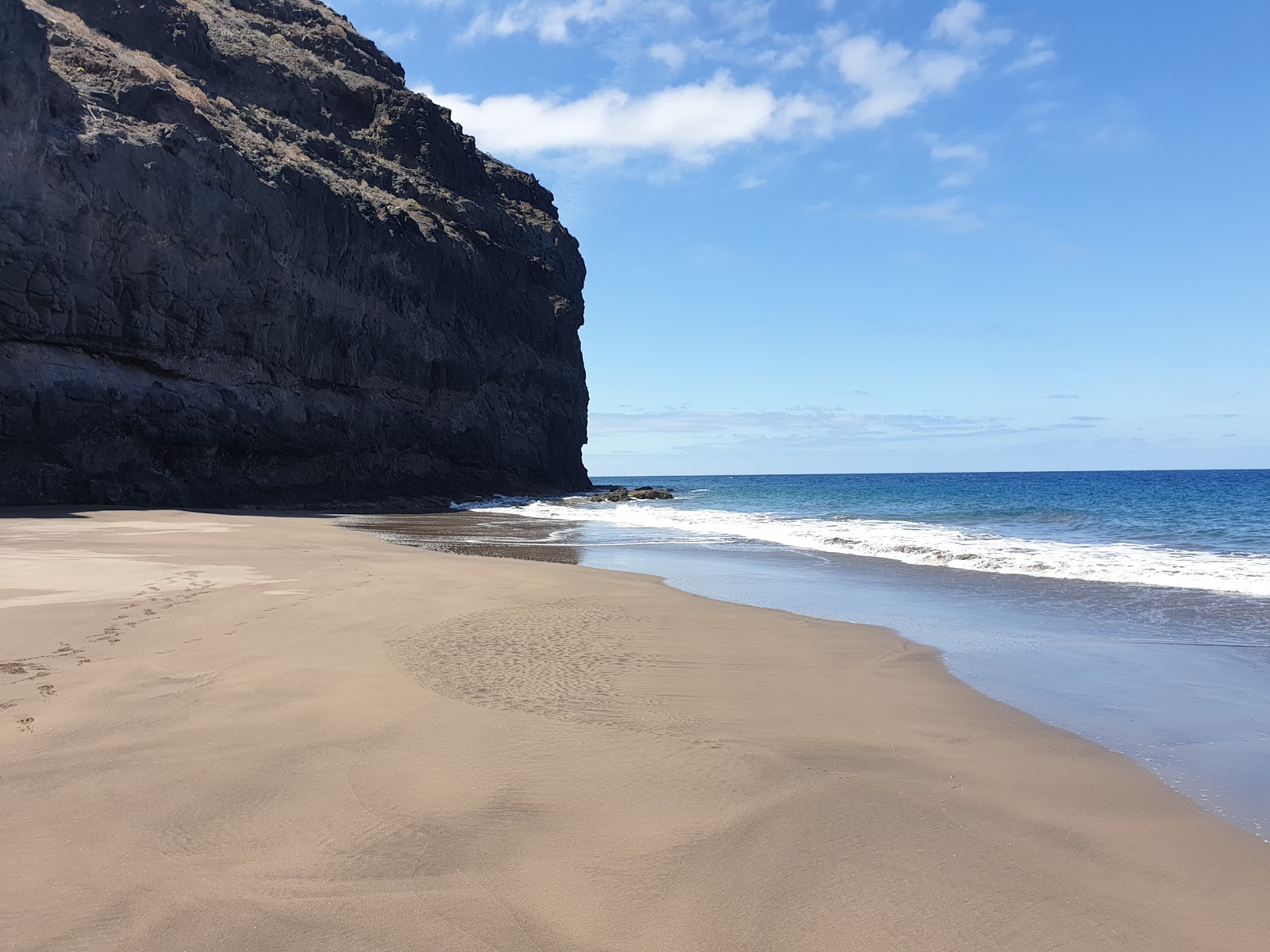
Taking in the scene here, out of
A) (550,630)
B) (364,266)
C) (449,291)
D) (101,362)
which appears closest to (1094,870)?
(550,630)

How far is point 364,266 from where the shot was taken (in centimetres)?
3612

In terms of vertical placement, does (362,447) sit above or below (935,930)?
above

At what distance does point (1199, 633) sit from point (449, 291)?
128 ft

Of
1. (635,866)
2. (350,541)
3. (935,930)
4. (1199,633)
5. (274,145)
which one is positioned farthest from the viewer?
(274,145)

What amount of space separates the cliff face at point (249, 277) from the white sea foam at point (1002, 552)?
15219 mm

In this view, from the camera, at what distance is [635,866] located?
9.57 feet

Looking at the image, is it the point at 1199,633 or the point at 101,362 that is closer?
the point at 1199,633

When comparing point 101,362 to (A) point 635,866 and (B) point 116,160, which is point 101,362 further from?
(A) point 635,866

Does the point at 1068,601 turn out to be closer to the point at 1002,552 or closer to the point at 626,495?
the point at 1002,552

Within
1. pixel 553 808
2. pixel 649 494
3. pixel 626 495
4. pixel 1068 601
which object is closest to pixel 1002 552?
pixel 1068 601

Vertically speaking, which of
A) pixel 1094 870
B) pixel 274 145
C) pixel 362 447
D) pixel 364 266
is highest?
pixel 274 145

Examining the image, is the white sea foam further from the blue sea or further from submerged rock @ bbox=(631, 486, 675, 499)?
submerged rock @ bbox=(631, 486, 675, 499)

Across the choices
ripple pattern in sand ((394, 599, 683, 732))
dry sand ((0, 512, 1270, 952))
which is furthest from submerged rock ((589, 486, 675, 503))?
dry sand ((0, 512, 1270, 952))

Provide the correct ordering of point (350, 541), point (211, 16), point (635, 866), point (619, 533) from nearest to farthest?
point (635, 866), point (350, 541), point (619, 533), point (211, 16)
